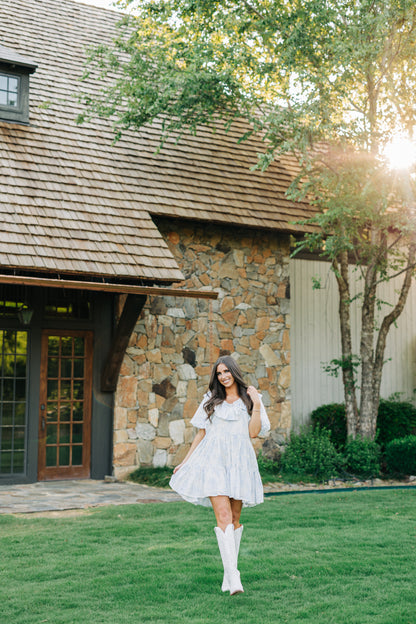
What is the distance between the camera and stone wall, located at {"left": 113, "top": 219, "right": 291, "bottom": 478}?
33.8ft

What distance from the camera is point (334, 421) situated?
12.1 meters

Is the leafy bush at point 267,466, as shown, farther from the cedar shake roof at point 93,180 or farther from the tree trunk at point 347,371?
the cedar shake roof at point 93,180

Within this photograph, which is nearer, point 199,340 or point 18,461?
point 18,461

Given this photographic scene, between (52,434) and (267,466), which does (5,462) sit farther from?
(267,466)

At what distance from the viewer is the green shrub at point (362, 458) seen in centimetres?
1062

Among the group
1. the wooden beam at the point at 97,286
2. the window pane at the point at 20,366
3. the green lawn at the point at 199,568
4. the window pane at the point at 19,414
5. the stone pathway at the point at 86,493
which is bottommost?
the green lawn at the point at 199,568

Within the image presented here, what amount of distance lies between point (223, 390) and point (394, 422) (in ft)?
25.8

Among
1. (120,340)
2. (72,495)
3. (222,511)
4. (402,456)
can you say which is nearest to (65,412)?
(120,340)

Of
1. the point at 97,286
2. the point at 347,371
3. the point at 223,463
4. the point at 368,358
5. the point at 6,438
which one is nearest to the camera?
the point at 223,463

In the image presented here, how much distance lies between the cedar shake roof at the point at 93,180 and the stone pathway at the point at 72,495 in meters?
2.70

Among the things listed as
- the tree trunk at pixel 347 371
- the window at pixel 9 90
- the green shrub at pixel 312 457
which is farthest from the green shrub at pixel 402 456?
the window at pixel 9 90

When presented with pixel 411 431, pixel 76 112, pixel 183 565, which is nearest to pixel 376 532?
pixel 183 565

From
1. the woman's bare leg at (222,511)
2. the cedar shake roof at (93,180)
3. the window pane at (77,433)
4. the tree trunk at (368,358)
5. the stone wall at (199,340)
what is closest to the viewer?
the woman's bare leg at (222,511)

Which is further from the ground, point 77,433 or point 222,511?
point 77,433
